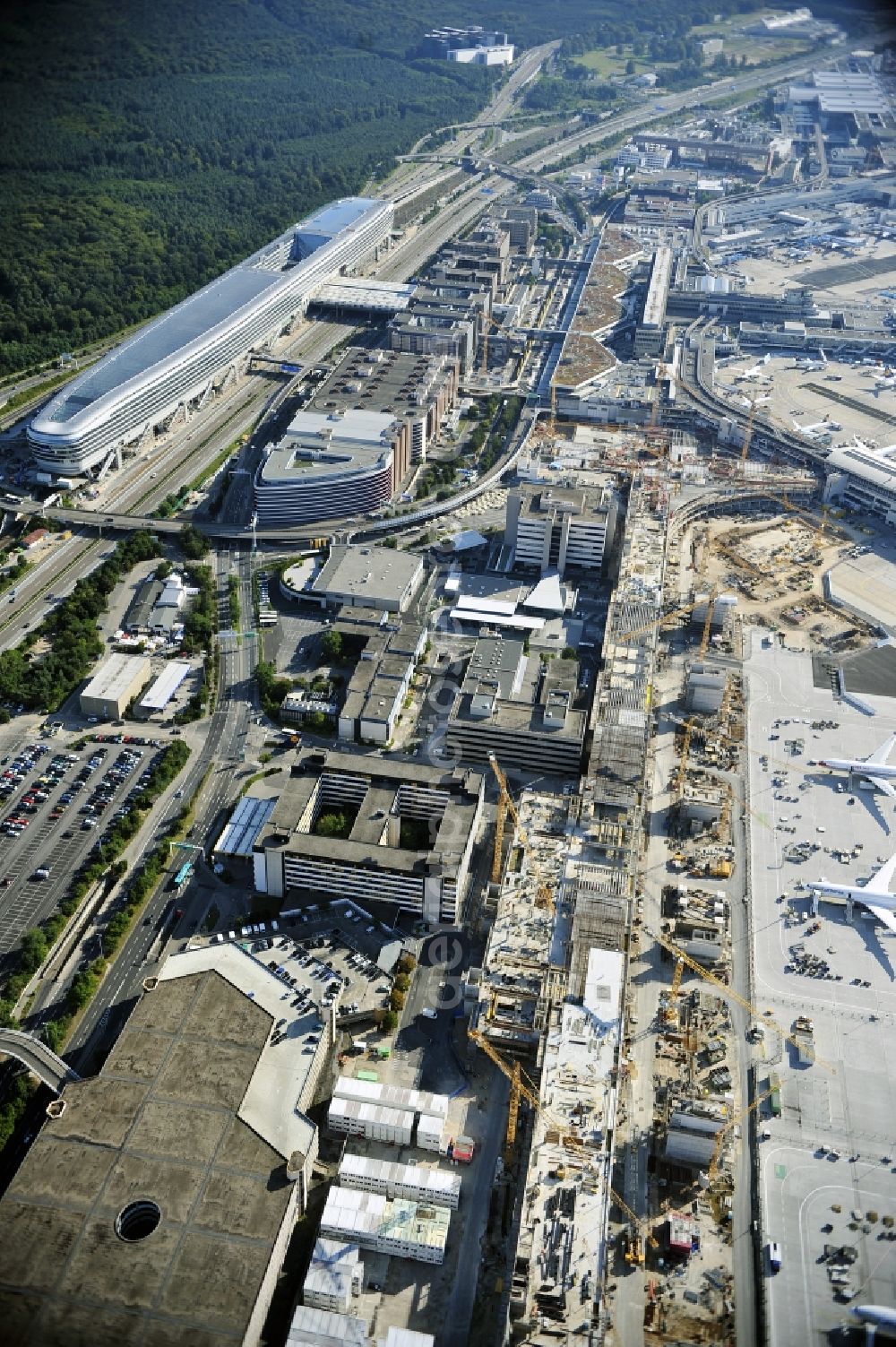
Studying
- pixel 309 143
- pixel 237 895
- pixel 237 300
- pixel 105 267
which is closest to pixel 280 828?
pixel 237 895

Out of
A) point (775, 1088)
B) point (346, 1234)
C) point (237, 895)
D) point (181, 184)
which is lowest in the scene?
point (346, 1234)

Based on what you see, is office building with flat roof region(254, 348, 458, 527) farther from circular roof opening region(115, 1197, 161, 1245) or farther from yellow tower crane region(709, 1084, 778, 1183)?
circular roof opening region(115, 1197, 161, 1245)

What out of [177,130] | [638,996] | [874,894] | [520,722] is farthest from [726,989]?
[177,130]

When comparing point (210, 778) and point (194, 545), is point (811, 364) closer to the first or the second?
point (194, 545)

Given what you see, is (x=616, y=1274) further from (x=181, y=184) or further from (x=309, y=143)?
(x=309, y=143)

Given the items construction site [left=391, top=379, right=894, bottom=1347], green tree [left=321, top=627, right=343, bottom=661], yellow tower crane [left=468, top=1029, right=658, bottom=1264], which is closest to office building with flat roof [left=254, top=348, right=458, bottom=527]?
green tree [left=321, top=627, right=343, bottom=661]

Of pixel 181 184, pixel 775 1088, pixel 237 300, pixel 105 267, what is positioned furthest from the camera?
pixel 181 184
